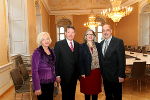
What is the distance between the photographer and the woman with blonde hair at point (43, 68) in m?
2.76

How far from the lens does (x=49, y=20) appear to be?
15.8 metres

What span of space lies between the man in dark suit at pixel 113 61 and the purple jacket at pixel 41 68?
961 mm

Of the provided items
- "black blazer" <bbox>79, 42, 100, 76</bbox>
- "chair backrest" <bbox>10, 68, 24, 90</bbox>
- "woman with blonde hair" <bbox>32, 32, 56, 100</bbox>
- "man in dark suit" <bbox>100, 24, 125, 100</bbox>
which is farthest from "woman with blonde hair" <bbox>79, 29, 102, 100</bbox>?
"chair backrest" <bbox>10, 68, 24, 90</bbox>

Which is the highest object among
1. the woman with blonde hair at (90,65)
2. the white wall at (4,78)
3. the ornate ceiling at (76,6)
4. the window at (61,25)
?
the ornate ceiling at (76,6)

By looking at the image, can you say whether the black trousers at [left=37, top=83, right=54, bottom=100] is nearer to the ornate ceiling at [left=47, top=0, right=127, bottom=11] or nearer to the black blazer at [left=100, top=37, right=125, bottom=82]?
the black blazer at [left=100, top=37, right=125, bottom=82]

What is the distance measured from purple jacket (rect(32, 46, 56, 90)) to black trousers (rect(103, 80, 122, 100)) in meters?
1.07

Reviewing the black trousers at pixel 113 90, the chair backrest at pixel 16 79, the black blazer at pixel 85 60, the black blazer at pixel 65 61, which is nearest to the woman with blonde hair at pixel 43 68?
the black blazer at pixel 65 61

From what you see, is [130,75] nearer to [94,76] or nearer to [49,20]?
[94,76]

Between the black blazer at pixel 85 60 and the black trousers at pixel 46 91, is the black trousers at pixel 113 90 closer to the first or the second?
the black blazer at pixel 85 60

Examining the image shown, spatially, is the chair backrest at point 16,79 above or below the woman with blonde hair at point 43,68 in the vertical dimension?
below

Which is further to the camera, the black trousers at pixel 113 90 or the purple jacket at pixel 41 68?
the black trousers at pixel 113 90

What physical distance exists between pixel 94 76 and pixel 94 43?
22.6 inches

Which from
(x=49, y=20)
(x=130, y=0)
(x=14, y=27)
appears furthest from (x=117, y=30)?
(x=14, y=27)

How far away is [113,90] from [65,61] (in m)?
1.00
